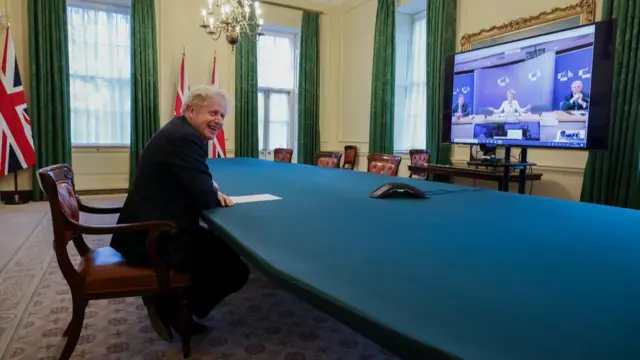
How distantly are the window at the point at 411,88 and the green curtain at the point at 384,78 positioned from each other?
235 millimetres

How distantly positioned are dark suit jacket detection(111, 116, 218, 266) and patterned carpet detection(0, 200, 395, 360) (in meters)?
0.45

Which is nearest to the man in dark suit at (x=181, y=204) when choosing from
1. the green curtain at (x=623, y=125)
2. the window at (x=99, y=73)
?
the green curtain at (x=623, y=125)

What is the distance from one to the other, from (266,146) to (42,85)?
3.33 m

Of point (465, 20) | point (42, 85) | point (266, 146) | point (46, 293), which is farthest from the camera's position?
point (266, 146)

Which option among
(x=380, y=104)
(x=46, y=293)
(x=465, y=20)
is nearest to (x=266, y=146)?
(x=380, y=104)

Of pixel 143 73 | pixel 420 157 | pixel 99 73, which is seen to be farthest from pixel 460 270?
pixel 99 73

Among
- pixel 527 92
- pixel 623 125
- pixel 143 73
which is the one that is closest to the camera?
pixel 623 125

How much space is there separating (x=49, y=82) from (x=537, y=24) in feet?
19.4

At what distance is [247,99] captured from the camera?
22.5 feet

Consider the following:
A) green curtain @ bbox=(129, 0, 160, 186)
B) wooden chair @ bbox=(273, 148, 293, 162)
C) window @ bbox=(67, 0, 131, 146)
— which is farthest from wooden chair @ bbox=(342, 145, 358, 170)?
window @ bbox=(67, 0, 131, 146)

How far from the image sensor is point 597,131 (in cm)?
324

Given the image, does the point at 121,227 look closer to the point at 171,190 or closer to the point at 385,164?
the point at 171,190

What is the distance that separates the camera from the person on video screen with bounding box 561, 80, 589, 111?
331 centimetres

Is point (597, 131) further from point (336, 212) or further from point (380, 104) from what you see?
point (380, 104)
